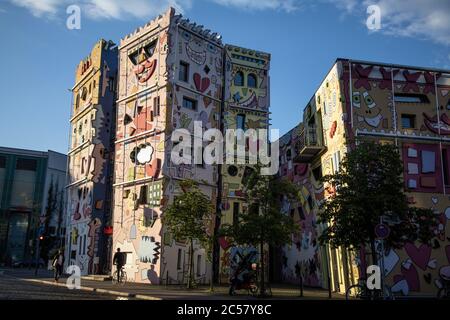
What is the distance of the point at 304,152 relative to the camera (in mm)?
29344

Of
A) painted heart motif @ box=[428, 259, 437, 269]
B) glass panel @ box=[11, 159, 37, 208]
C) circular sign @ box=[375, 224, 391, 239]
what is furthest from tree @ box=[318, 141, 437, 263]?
glass panel @ box=[11, 159, 37, 208]

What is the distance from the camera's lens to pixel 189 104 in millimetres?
33312

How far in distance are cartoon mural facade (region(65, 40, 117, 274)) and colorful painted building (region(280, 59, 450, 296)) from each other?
19.7 metres

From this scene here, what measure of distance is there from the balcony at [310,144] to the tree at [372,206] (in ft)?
27.2

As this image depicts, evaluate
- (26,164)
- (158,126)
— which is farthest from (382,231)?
(26,164)

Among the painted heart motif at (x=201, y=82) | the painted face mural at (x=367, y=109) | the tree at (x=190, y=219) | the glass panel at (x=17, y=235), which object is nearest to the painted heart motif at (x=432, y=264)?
the painted face mural at (x=367, y=109)

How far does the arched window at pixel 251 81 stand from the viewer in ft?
122

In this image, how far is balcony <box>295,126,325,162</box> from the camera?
2847cm

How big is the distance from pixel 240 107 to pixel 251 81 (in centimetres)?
261

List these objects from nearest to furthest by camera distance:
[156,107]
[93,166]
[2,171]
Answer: [156,107] → [93,166] → [2,171]

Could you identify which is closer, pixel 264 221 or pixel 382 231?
pixel 382 231

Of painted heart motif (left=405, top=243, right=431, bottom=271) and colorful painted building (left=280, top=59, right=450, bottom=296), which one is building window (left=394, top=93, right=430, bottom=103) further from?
painted heart motif (left=405, top=243, right=431, bottom=271)

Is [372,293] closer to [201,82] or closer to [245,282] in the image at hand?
[245,282]
